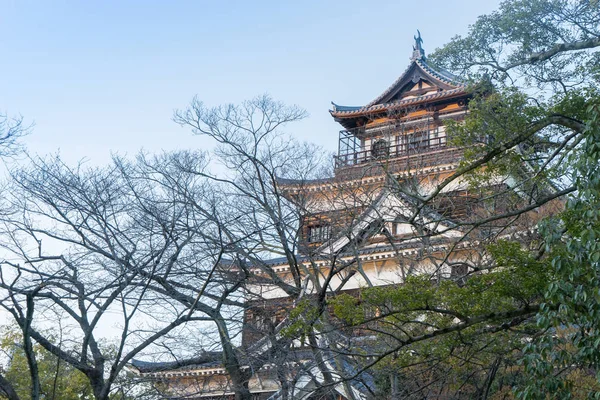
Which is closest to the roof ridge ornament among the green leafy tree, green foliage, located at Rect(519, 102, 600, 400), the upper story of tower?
the upper story of tower

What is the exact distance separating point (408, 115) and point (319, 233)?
8.23 m

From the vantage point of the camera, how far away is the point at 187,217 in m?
12.5

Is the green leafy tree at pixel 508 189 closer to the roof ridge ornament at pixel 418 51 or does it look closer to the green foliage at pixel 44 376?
the green foliage at pixel 44 376

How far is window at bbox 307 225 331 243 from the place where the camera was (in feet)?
49.2

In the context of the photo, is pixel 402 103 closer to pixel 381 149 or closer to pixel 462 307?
pixel 381 149

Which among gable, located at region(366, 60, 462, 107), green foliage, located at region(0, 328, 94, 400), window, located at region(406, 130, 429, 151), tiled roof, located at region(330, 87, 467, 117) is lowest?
green foliage, located at region(0, 328, 94, 400)

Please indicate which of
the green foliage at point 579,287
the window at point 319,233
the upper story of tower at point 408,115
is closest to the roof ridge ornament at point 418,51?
the upper story of tower at point 408,115

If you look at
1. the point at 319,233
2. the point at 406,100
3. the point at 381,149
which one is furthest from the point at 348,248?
the point at 406,100

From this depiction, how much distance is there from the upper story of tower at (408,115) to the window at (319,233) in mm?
4112

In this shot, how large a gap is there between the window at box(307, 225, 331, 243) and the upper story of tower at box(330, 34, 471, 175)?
4.11m

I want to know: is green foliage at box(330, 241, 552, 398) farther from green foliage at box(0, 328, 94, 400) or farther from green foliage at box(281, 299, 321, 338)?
green foliage at box(0, 328, 94, 400)

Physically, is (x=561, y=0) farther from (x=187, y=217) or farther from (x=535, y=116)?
(x=187, y=217)

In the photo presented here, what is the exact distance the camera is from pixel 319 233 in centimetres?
1509

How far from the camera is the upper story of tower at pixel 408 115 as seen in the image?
66.3 ft
